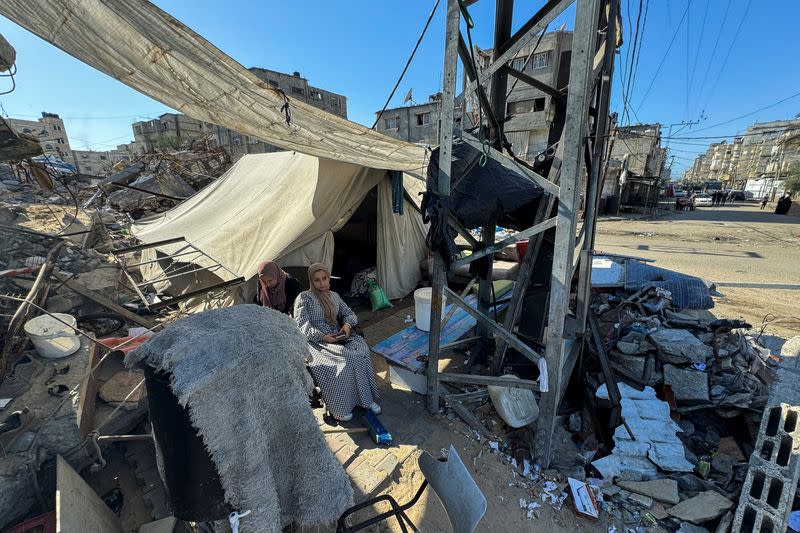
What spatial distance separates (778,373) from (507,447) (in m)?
2.74

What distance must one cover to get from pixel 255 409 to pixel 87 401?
2.02 meters

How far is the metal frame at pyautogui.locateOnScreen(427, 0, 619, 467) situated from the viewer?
7.28 feet

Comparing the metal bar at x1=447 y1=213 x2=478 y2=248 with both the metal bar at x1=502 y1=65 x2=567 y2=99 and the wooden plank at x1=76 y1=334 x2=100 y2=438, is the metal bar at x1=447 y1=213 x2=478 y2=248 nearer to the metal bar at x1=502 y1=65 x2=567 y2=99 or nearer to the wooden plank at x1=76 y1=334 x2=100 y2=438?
the metal bar at x1=502 y1=65 x2=567 y2=99

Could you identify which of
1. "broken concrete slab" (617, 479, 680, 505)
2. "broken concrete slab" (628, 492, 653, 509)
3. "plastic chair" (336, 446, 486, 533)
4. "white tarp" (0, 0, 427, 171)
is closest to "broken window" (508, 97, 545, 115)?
"white tarp" (0, 0, 427, 171)

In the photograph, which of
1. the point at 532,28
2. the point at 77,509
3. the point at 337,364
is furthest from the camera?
the point at 337,364

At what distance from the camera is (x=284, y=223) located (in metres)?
4.88

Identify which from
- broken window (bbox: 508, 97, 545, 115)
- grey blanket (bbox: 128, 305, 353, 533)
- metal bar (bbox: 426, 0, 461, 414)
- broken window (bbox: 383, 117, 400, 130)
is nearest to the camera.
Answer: grey blanket (bbox: 128, 305, 353, 533)

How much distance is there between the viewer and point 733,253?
10.1 meters

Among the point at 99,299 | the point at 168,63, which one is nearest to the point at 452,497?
the point at 168,63

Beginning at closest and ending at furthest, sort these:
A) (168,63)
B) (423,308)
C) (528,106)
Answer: (168,63) → (423,308) → (528,106)

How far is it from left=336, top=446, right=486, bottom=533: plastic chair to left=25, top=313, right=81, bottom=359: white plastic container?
3124mm

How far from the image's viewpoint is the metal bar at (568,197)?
2.11 m

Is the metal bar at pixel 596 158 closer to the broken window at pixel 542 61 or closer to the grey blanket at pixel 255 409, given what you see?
the grey blanket at pixel 255 409

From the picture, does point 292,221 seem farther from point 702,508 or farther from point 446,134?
point 702,508
